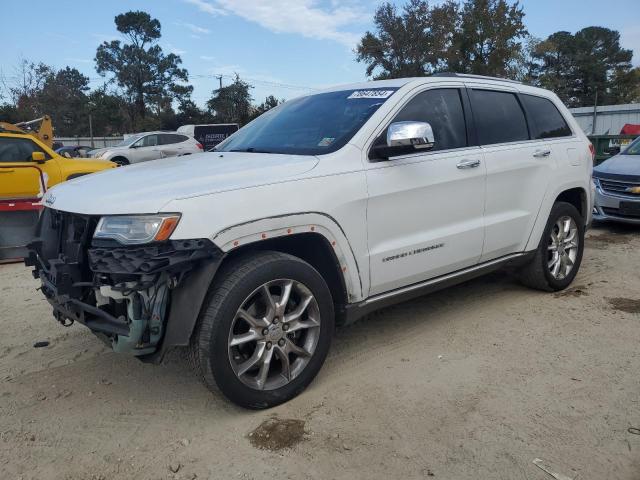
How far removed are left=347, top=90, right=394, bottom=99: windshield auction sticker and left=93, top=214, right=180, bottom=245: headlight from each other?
5.86ft

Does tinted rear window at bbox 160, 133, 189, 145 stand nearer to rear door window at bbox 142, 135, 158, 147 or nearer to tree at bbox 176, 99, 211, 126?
rear door window at bbox 142, 135, 158, 147

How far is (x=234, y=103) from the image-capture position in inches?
2053

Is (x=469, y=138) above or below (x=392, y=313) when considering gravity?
above

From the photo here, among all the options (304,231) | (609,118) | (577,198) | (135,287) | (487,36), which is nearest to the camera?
(135,287)

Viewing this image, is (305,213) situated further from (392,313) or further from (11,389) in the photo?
(11,389)

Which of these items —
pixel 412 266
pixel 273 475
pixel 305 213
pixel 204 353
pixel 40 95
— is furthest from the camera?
pixel 40 95

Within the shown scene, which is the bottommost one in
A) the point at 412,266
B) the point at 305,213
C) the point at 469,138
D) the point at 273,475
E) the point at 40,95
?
the point at 273,475

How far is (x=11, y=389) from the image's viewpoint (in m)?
3.48

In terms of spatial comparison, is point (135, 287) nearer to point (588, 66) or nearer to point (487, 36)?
point (487, 36)

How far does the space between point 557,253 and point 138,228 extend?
3.89m

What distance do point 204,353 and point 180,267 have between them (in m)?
0.47

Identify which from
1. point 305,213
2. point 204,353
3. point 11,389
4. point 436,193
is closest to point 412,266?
point 436,193

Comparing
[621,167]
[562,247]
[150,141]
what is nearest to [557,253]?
[562,247]

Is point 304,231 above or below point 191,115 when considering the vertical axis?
below
